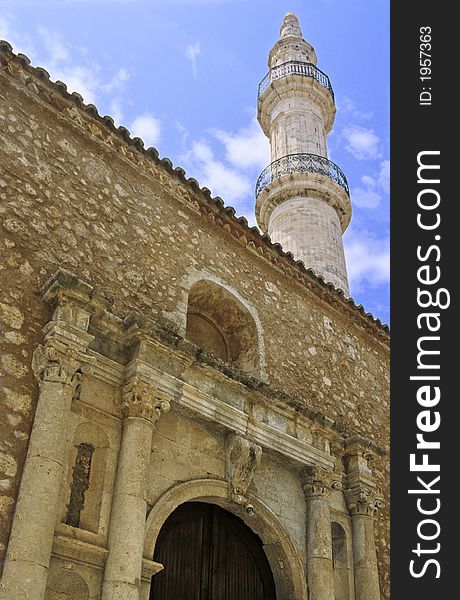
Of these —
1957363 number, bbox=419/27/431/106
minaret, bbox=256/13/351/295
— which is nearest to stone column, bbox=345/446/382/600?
1957363 number, bbox=419/27/431/106

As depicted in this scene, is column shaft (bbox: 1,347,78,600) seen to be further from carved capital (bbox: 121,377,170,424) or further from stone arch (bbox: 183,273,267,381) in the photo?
stone arch (bbox: 183,273,267,381)

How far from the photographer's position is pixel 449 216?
5.61 m

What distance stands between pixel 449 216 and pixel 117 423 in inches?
132

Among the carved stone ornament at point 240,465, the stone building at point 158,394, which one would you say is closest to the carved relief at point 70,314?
the stone building at point 158,394

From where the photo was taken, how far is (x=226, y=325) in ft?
27.8

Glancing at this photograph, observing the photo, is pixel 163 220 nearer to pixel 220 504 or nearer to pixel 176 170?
pixel 176 170

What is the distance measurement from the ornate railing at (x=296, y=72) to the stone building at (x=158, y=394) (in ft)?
42.0

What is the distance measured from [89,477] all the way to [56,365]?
992 mm

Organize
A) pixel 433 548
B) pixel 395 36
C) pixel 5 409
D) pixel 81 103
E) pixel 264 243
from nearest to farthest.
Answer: pixel 433 548
pixel 5 409
pixel 395 36
pixel 81 103
pixel 264 243

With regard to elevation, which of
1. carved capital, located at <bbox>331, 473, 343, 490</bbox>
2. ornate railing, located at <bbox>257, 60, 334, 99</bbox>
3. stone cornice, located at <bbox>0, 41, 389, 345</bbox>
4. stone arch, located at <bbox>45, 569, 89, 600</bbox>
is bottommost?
stone arch, located at <bbox>45, 569, 89, 600</bbox>

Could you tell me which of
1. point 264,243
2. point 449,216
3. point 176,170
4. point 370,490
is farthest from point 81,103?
point 370,490

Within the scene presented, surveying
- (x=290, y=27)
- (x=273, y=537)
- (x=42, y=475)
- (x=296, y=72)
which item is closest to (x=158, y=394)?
(x=42, y=475)

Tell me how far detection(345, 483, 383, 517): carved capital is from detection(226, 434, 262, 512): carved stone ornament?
167cm

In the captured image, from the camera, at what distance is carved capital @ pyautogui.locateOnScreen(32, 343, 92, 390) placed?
550cm
